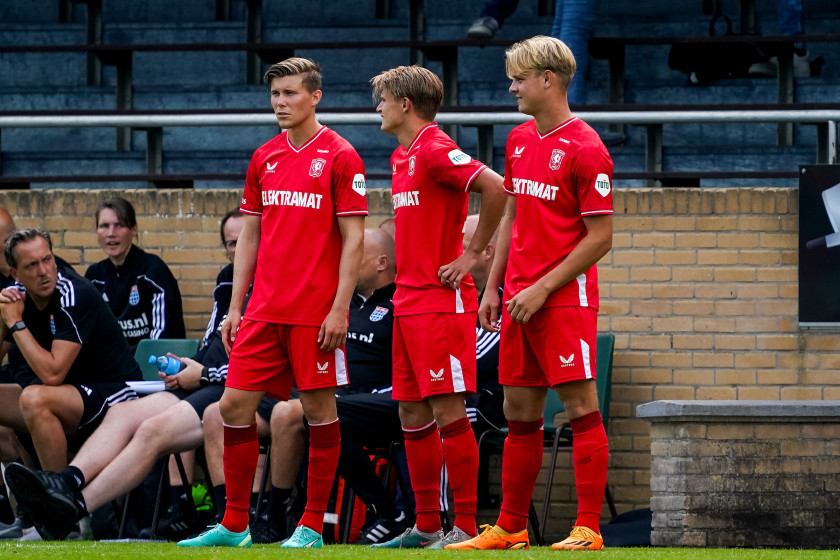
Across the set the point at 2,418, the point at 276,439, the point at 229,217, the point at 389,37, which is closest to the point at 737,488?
the point at 276,439

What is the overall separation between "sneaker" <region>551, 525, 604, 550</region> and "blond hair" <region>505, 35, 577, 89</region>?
1647mm

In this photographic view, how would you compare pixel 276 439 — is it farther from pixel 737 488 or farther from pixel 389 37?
pixel 389 37

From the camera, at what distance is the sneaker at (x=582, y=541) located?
474cm

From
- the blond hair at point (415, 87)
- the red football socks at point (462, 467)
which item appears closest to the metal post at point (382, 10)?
the blond hair at point (415, 87)

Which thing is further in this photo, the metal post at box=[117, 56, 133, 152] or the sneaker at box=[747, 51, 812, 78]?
the metal post at box=[117, 56, 133, 152]

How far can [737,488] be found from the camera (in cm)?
580

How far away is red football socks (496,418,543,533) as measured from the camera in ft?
16.4

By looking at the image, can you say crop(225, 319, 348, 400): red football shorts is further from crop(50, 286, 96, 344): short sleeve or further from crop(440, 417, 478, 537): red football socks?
crop(50, 286, 96, 344): short sleeve

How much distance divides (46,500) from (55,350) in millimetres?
1065

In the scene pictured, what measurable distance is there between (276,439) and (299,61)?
1879mm

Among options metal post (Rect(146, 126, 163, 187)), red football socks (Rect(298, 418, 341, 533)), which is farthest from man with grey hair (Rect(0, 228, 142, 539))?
red football socks (Rect(298, 418, 341, 533))

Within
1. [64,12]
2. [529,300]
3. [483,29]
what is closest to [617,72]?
[483,29]

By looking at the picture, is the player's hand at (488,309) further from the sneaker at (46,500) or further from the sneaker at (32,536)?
the sneaker at (32,536)

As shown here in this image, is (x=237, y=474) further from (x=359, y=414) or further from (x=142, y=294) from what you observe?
(x=142, y=294)
